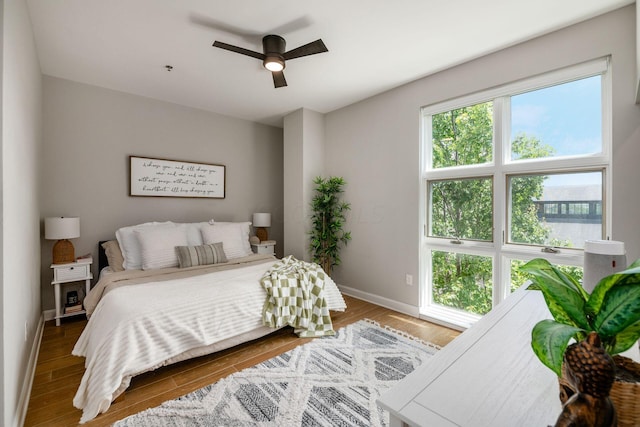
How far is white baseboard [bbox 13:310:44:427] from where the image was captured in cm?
164

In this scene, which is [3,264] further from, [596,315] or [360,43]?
[360,43]

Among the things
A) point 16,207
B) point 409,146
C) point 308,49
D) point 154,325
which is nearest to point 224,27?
point 308,49

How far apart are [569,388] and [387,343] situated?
88.3 inches

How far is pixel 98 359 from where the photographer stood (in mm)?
1832

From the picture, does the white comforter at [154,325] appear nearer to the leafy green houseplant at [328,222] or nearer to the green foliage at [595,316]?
the leafy green houseplant at [328,222]

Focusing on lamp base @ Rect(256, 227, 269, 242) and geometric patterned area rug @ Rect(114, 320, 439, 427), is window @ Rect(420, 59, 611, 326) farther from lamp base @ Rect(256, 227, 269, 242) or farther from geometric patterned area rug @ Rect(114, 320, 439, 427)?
lamp base @ Rect(256, 227, 269, 242)

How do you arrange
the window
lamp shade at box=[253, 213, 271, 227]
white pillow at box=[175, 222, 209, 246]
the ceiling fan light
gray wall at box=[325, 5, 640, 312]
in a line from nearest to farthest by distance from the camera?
gray wall at box=[325, 5, 640, 312]
the window
the ceiling fan light
white pillow at box=[175, 222, 209, 246]
lamp shade at box=[253, 213, 271, 227]

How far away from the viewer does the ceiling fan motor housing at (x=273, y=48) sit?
7.86ft

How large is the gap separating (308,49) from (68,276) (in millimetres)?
3297

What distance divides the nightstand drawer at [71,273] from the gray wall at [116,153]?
35 cm

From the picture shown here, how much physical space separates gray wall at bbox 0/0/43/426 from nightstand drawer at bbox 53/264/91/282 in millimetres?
826

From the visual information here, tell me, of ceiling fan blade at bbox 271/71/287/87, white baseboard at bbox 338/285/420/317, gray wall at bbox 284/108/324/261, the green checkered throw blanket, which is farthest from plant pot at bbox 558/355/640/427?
gray wall at bbox 284/108/324/261

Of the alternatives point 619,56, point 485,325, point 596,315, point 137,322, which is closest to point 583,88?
point 619,56

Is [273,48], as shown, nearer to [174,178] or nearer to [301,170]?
[301,170]
